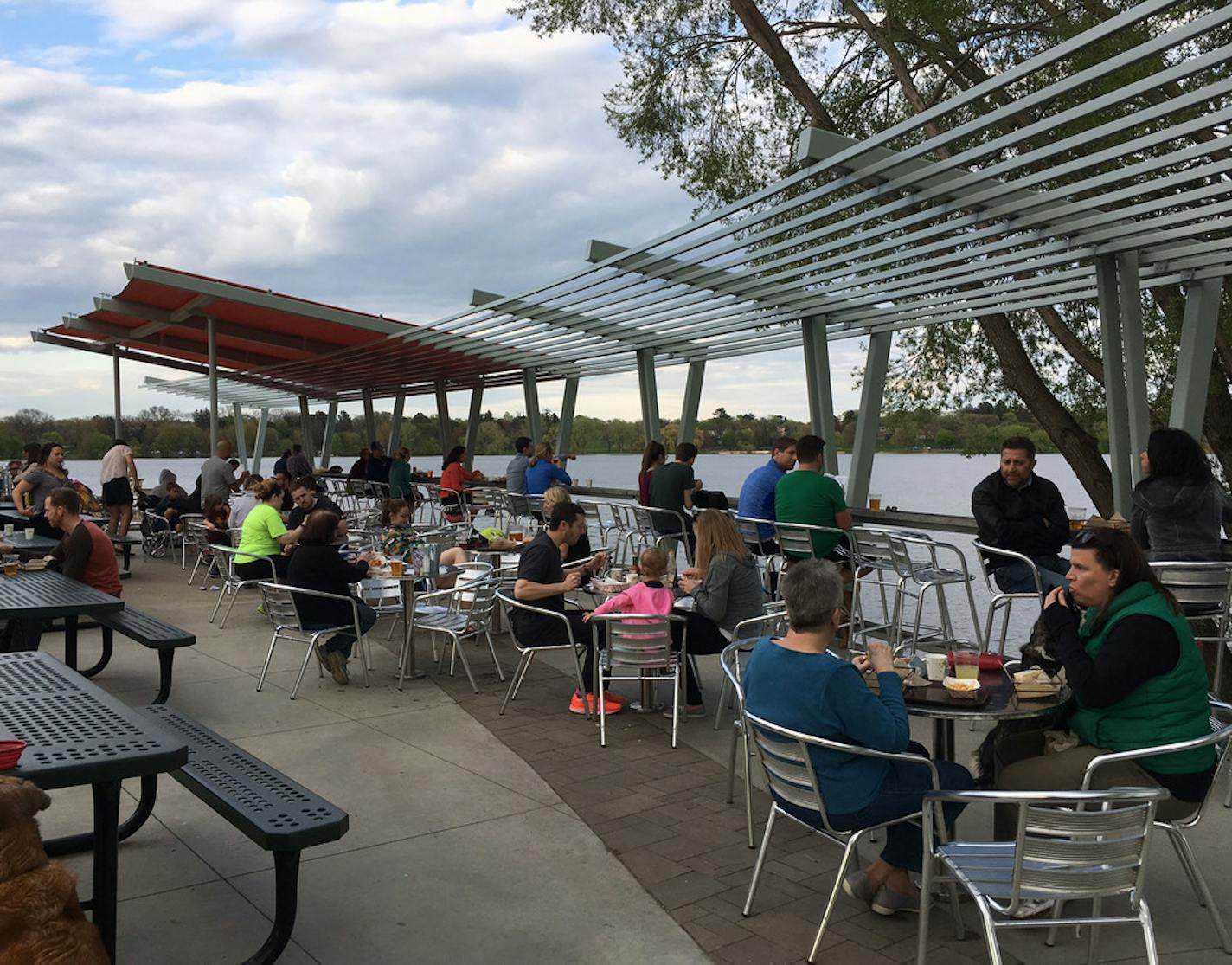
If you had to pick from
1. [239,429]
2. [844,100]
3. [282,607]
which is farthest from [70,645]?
[239,429]

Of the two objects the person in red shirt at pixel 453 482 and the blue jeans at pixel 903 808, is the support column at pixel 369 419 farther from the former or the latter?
the blue jeans at pixel 903 808

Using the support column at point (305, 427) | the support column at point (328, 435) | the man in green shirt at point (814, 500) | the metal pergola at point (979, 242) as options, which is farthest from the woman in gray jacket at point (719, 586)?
the support column at point (328, 435)

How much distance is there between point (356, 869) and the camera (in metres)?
3.58

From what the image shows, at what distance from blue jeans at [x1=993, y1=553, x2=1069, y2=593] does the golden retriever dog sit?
5.01 m

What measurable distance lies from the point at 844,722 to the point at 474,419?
761 inches

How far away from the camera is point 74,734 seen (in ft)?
8.94

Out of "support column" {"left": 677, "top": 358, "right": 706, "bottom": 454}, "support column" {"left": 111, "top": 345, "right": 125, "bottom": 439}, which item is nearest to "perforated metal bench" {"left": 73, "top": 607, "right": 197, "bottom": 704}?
"support column" {"left": 677, "top": 358, "right": 706, "bottom": 454}

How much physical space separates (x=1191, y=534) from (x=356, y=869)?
13.9ft

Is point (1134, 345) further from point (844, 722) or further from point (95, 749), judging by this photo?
point (95, 749)

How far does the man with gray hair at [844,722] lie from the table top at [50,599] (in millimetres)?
3599

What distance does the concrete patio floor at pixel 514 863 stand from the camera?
305 centimetres

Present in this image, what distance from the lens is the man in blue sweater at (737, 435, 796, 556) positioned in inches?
319

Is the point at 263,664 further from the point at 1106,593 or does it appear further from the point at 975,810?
the point at 1106,593

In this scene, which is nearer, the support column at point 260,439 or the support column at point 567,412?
the support column at point 567,412
